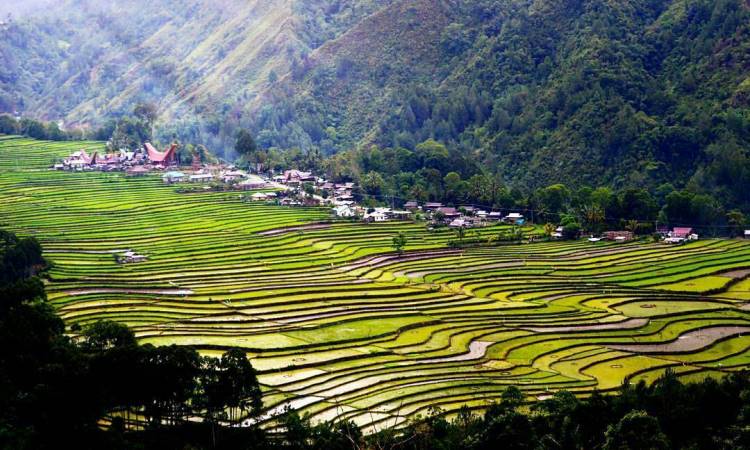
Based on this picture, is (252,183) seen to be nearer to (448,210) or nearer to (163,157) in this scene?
(163,157)

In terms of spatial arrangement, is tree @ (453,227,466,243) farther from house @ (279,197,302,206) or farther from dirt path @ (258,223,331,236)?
house @ (279,197,302,206)

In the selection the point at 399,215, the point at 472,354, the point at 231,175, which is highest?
the point at 231,175

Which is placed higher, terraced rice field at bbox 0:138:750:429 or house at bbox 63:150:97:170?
house at bbox 63:150:97:170

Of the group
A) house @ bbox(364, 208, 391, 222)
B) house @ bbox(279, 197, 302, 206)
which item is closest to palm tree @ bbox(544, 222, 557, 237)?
house @ bbox(364, 208, 391, 222)

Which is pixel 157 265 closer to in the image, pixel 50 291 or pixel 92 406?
pixel 50 291

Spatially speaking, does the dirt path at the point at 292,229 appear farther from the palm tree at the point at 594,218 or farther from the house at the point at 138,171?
the house at the point at 138,171

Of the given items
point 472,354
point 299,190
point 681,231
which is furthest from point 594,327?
point 299,190
